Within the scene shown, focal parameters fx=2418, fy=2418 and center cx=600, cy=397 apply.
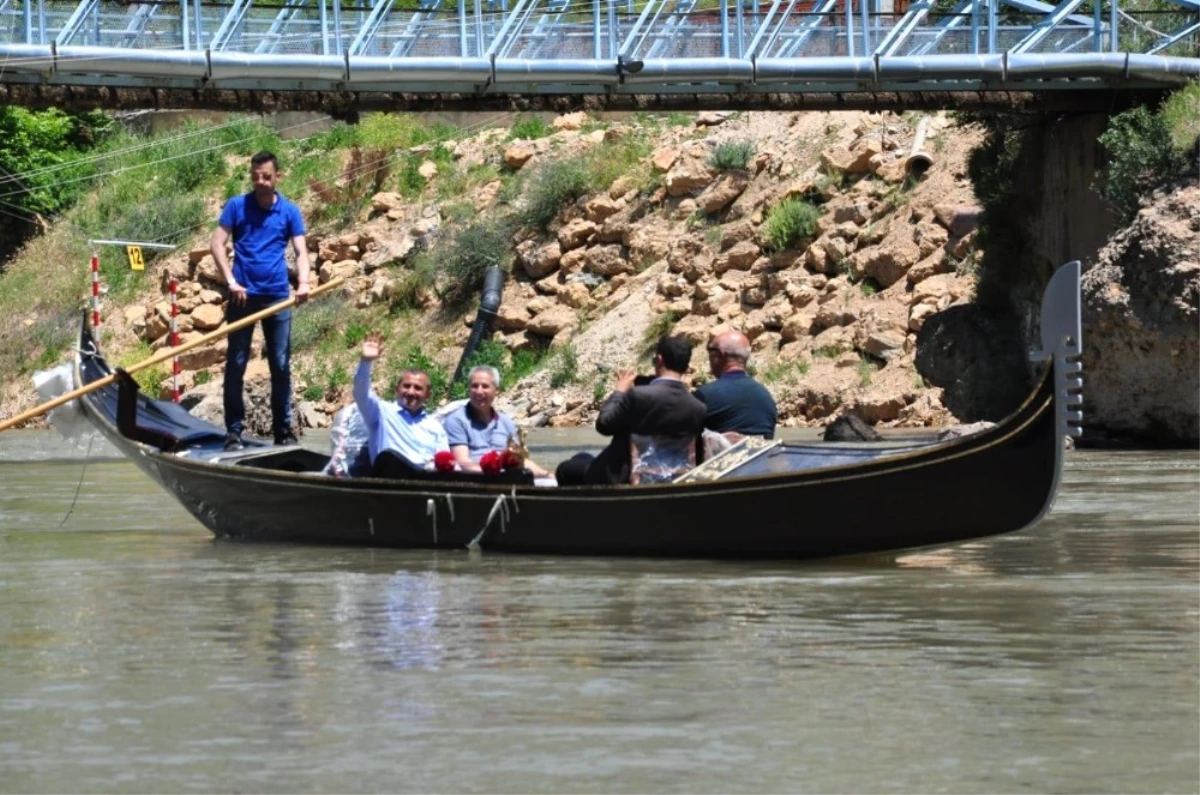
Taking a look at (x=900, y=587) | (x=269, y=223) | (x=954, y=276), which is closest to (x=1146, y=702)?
(x=900, y=587)

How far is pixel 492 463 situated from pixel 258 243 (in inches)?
119

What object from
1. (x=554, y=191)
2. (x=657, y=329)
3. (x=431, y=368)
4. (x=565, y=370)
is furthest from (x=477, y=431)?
(x=554, y=191)

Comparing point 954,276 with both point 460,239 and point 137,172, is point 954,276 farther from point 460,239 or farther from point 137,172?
point 137,172

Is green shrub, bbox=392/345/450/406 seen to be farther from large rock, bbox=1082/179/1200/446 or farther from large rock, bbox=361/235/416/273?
large rock, bbox=1082/179/1200/446

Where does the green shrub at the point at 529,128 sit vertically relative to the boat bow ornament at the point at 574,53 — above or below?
above

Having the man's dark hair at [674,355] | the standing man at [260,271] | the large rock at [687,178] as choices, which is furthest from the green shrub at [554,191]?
the man's dark hair at [674,355]

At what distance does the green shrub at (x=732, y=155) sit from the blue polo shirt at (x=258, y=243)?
21.9 meters

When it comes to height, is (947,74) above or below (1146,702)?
above

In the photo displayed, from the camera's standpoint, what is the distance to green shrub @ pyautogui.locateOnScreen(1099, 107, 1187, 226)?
24.7 m

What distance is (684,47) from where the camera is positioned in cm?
2786

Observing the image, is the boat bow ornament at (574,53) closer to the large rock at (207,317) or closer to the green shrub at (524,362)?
the green shrub at (524,362)

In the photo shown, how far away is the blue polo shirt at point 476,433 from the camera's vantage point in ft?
43.6

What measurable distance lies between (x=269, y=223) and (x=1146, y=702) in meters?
8.27

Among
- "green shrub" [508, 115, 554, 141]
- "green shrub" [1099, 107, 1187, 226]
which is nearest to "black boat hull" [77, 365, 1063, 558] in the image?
"green shrub" [1099, 107, 1187, 226]
